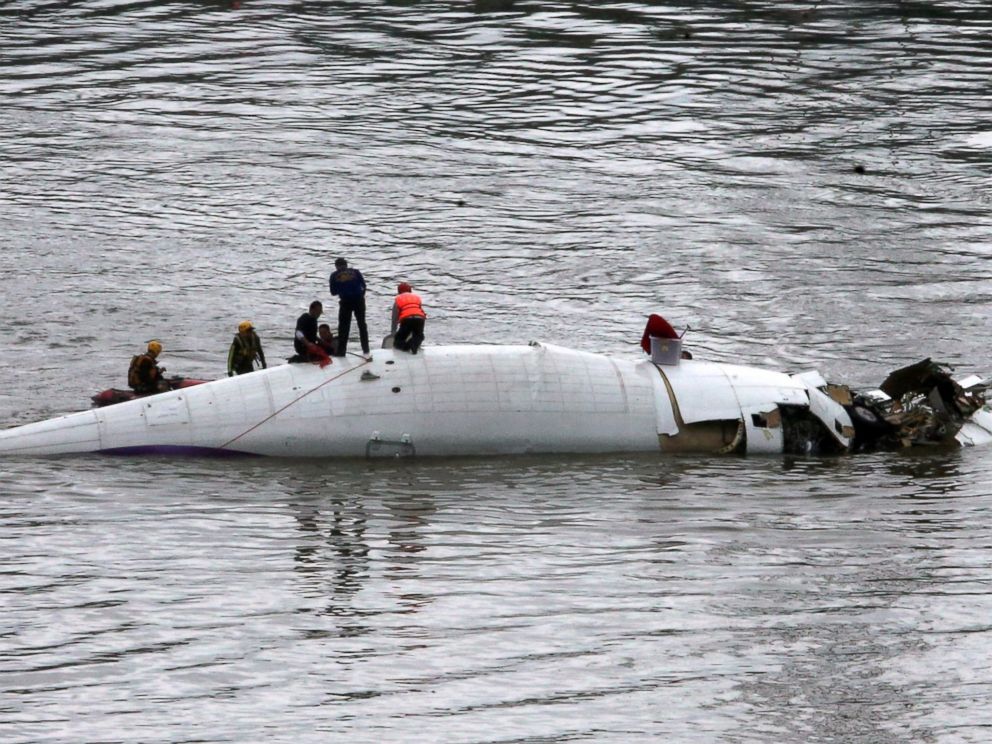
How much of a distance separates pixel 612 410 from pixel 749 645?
14.5 metres

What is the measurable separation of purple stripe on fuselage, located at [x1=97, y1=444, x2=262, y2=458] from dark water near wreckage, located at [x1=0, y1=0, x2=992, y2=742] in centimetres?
41

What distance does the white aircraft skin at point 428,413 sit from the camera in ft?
134

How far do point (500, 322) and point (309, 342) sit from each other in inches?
667

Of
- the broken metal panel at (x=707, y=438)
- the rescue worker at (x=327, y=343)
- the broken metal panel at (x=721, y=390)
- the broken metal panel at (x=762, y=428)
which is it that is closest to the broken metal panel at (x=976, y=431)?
the broken metal panel at (x=721, y=390)

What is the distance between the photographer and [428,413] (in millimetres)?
41344

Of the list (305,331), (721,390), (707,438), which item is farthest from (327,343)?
(721,390)

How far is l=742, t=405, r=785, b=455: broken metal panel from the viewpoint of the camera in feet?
145

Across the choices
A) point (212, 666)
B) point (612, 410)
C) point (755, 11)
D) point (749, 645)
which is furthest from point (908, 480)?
point (755, 11)

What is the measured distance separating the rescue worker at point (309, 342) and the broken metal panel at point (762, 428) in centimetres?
1135

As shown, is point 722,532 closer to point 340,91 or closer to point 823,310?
point 823,310

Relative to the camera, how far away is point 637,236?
6738 centimetres

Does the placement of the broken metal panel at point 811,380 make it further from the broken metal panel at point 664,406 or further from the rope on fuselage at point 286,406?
the rope on fuselage at point 286,406

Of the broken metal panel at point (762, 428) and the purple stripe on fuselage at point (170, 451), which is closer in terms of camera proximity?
the purple stripe on fuselage at point (170, 451)

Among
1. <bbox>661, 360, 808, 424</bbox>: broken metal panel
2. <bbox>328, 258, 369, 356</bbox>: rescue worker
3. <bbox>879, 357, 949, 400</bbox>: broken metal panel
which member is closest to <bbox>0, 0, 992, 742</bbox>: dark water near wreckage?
<bbox>661, 360, 808, 424</bbox>: broken metal panel
